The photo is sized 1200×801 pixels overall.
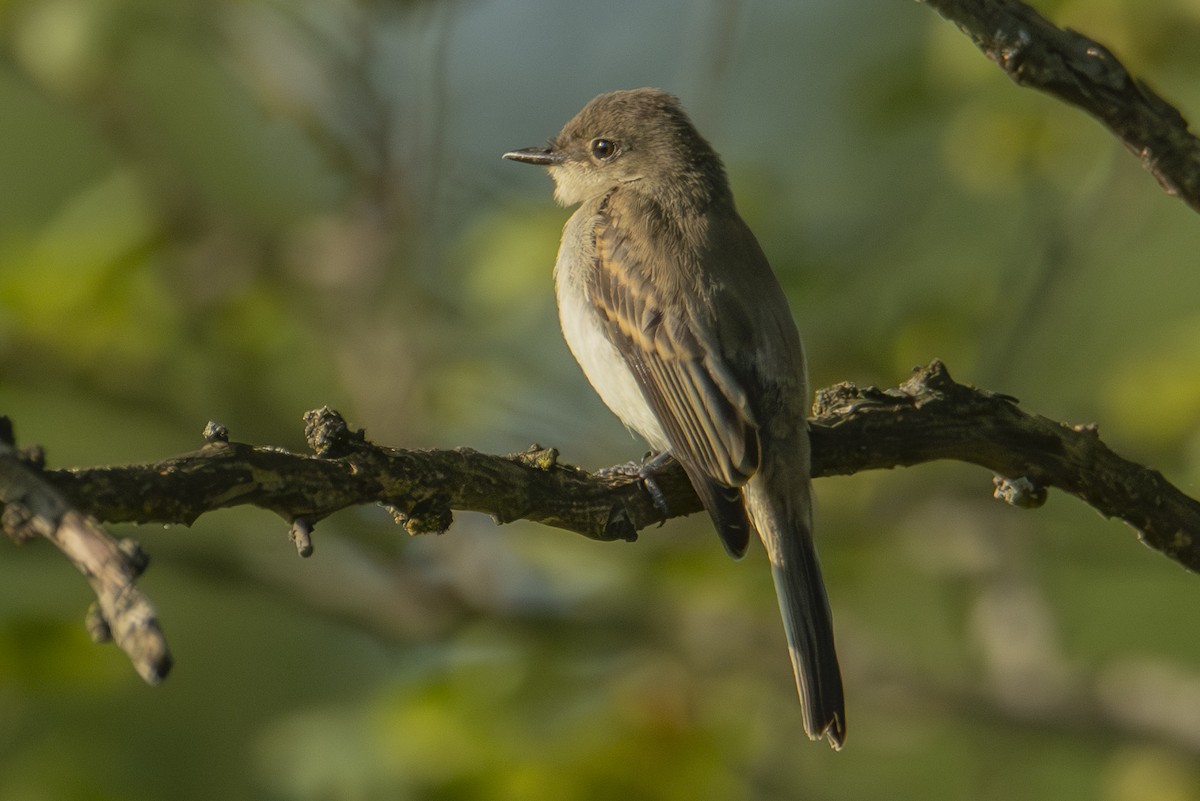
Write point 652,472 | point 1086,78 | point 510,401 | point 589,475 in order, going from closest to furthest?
point 1086,78, point 589,475, point 652,472, point 510,401

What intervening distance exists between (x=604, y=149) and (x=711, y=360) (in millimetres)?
1710

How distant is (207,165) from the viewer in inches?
422

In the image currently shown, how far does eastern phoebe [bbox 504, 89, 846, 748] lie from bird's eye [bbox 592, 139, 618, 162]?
40cm

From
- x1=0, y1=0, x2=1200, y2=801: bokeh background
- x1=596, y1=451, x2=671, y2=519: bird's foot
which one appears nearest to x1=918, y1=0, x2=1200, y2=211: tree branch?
x1=596, y1=451, x2=671, y2=519: bird's foot

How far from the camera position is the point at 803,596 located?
4.05m

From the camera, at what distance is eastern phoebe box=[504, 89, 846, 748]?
3.94 meters

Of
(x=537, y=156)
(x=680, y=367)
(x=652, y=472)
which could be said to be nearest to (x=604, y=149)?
(x=537, y=156)

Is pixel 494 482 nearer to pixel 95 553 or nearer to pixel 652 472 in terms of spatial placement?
pixel 652 472

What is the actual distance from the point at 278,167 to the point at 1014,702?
19.9ft

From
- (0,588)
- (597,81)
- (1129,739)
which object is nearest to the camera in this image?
(1129,739)

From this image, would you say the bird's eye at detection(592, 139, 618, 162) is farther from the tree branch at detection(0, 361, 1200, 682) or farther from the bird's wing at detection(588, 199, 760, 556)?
the tree branch at detection(0, 361, 1200, 682)

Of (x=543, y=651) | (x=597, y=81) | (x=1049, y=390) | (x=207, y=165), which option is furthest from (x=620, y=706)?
(x=207, y=165)

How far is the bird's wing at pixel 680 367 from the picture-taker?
Answer: 12.8 ft

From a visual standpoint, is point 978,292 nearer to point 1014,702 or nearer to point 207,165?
point 1014,702
